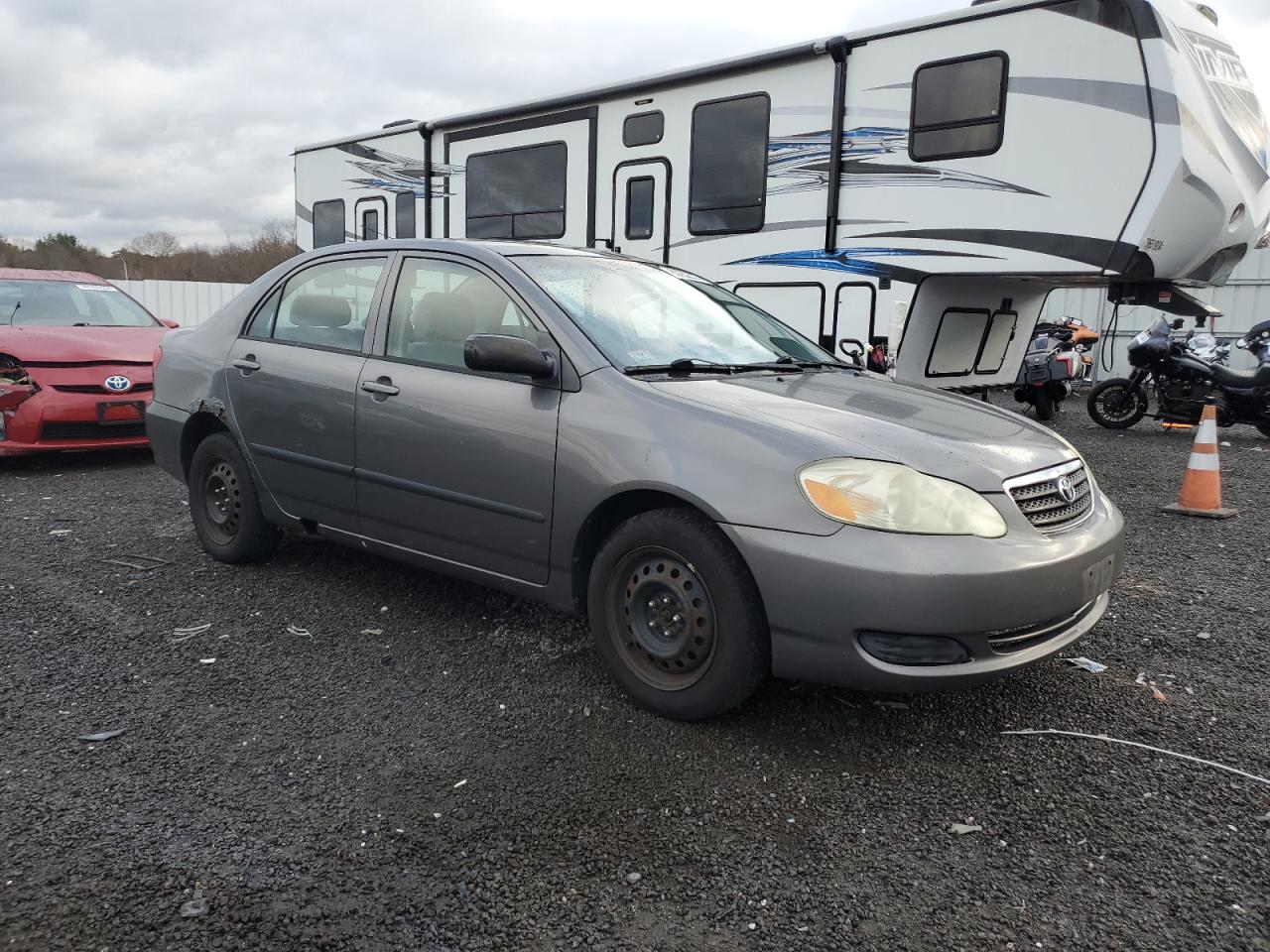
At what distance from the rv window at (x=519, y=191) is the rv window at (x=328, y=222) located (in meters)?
2.72

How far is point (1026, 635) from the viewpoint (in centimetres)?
274

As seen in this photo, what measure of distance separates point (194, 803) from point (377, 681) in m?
0.90

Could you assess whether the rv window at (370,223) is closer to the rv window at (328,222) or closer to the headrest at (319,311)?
the rv window at (328,222)

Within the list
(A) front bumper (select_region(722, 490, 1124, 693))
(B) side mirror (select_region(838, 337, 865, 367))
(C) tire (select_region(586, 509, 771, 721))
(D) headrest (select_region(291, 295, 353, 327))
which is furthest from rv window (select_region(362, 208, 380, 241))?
(A) front bumper (select_region(722, 490, 1124, 693))

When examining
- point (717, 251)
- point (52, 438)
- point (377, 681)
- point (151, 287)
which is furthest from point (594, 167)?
point (151, 287)

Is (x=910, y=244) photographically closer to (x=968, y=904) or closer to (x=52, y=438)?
(x=968, y=904)

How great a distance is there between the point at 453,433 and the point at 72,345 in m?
5.20

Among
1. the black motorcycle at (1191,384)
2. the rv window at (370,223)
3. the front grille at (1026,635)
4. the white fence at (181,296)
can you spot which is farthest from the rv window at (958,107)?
the white fence at (181,296)

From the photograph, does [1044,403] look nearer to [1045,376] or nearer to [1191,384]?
[1045,376]

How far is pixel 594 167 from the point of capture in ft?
29.8

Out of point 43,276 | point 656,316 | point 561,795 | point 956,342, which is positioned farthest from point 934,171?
point 43,276

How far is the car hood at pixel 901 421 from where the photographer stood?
9.04 feet

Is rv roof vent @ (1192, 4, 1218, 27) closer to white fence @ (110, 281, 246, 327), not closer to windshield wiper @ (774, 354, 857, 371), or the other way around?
windshield wiper @ (774, 354, 857, 371)

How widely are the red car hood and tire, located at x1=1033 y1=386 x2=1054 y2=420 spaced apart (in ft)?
30.7
